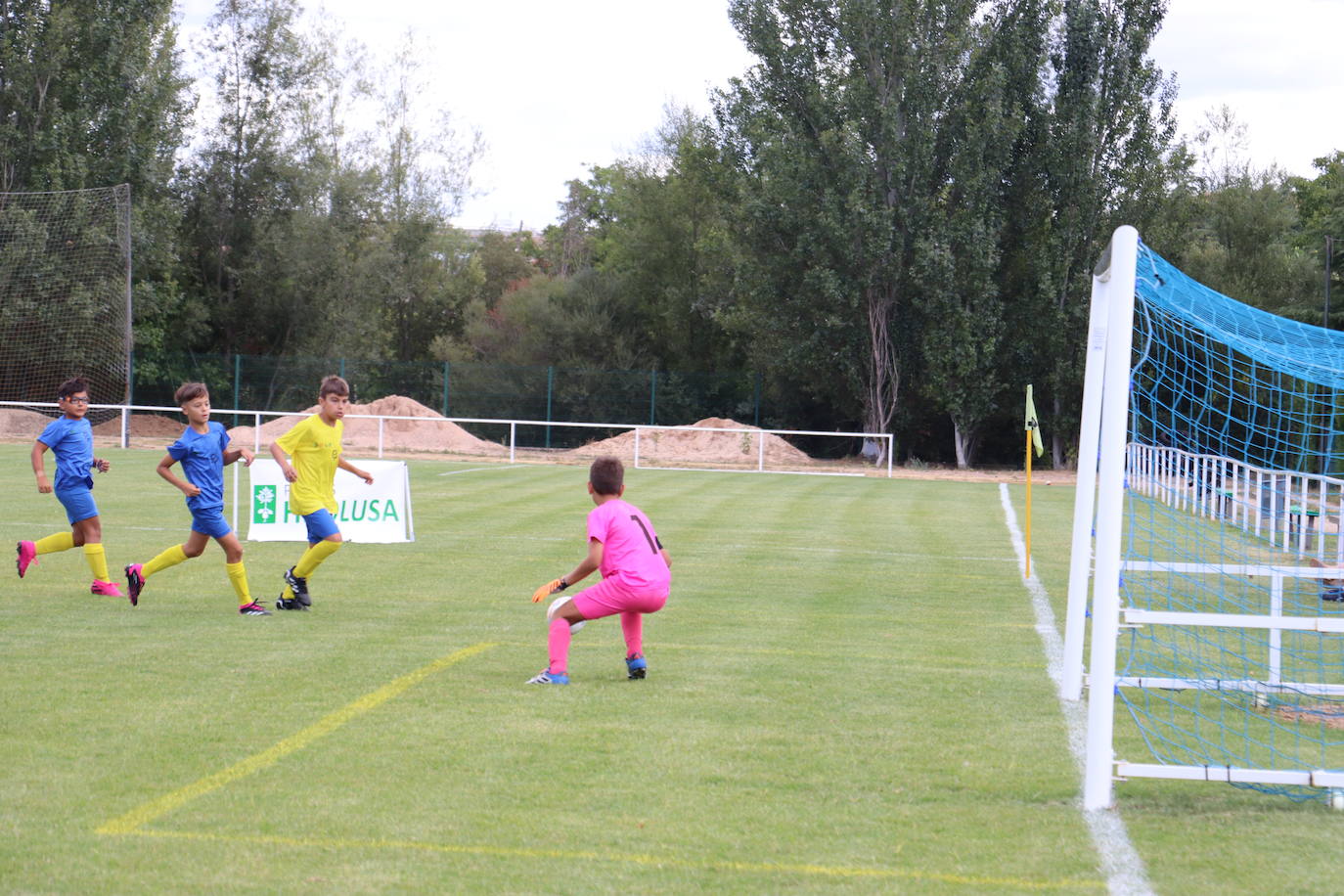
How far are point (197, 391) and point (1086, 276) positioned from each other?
32.8m

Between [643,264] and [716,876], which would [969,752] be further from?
[643,264]

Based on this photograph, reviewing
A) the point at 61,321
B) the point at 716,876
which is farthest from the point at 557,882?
the point at 61,321

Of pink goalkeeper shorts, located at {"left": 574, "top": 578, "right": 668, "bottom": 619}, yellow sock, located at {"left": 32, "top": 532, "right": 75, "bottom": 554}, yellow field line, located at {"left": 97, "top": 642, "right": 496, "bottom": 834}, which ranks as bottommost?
yellow field line, located at {"left": 97, "top": 642, "right": 496, "bottom": 834}

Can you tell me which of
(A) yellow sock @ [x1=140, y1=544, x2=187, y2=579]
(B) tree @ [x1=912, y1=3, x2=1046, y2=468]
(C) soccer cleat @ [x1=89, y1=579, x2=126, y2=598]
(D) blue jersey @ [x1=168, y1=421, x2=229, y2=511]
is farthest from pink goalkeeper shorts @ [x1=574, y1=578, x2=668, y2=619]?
(B) tree @ [x1=912, y1=3, x2=1046, y2=468]

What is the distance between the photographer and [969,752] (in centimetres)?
622

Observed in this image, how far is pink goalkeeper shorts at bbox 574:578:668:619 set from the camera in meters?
7.32

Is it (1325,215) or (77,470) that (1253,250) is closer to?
(1325,215)

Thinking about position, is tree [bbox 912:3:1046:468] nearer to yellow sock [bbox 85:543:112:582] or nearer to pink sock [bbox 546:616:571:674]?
yellow sock [bbox 85:543:112:582]

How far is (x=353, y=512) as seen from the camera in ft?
49.9

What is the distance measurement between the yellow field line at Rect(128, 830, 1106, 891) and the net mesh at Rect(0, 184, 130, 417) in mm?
36019

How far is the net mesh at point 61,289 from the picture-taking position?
3888cm

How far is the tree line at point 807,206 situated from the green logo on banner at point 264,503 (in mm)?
26028

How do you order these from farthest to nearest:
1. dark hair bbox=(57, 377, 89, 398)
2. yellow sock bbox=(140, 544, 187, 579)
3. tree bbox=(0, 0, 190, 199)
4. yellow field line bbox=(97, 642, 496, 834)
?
1. tree bbox=(0, 0, 190, 199)
2. dark hair bbox=(57, 377, 89, 398)
3. yellow sock bbox=(140, 544, 187, 579)
4. yellow field line bbox=(97, 642, 496, 834)

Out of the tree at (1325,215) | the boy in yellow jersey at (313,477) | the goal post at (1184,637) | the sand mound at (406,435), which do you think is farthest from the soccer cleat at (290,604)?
the tree at (1325,215)
